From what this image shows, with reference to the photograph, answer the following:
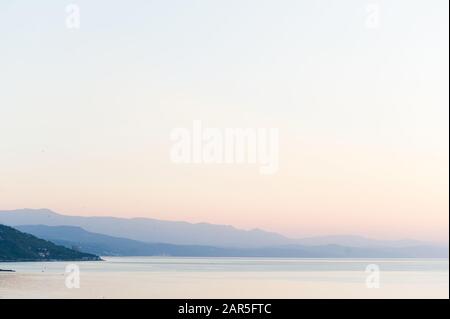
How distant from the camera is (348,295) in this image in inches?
3514
